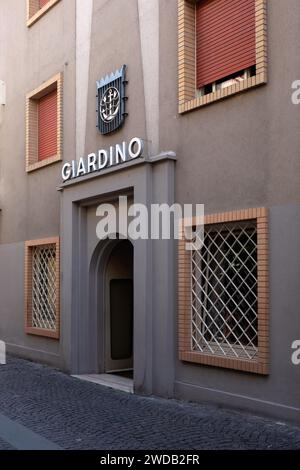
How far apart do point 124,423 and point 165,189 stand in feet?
11.1

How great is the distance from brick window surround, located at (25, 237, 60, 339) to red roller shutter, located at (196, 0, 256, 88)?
15.8ft

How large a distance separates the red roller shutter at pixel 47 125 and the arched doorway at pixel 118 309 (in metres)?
2.73

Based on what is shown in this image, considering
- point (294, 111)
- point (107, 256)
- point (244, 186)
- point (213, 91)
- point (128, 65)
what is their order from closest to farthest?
point (294, 111), point (244, 186), point (213, 91), point (128, 65), point (107, 256)

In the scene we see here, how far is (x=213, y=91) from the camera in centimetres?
876

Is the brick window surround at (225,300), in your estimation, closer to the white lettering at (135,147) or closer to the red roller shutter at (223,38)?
the white lettering at (135,147)

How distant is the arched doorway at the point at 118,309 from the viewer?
11398 millimetres

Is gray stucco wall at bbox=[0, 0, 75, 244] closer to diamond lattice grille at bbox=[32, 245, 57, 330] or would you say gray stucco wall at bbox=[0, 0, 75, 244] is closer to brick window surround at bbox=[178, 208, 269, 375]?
diamond lattice grille at bbox=[32, 245, 57, 330]

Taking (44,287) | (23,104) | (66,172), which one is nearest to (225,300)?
(66,172)

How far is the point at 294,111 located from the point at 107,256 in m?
5.00

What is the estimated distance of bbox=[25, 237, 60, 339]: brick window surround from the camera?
12.1 m

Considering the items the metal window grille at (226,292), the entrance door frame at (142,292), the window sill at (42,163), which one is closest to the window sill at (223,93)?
the entrance door frame at (142,292)
